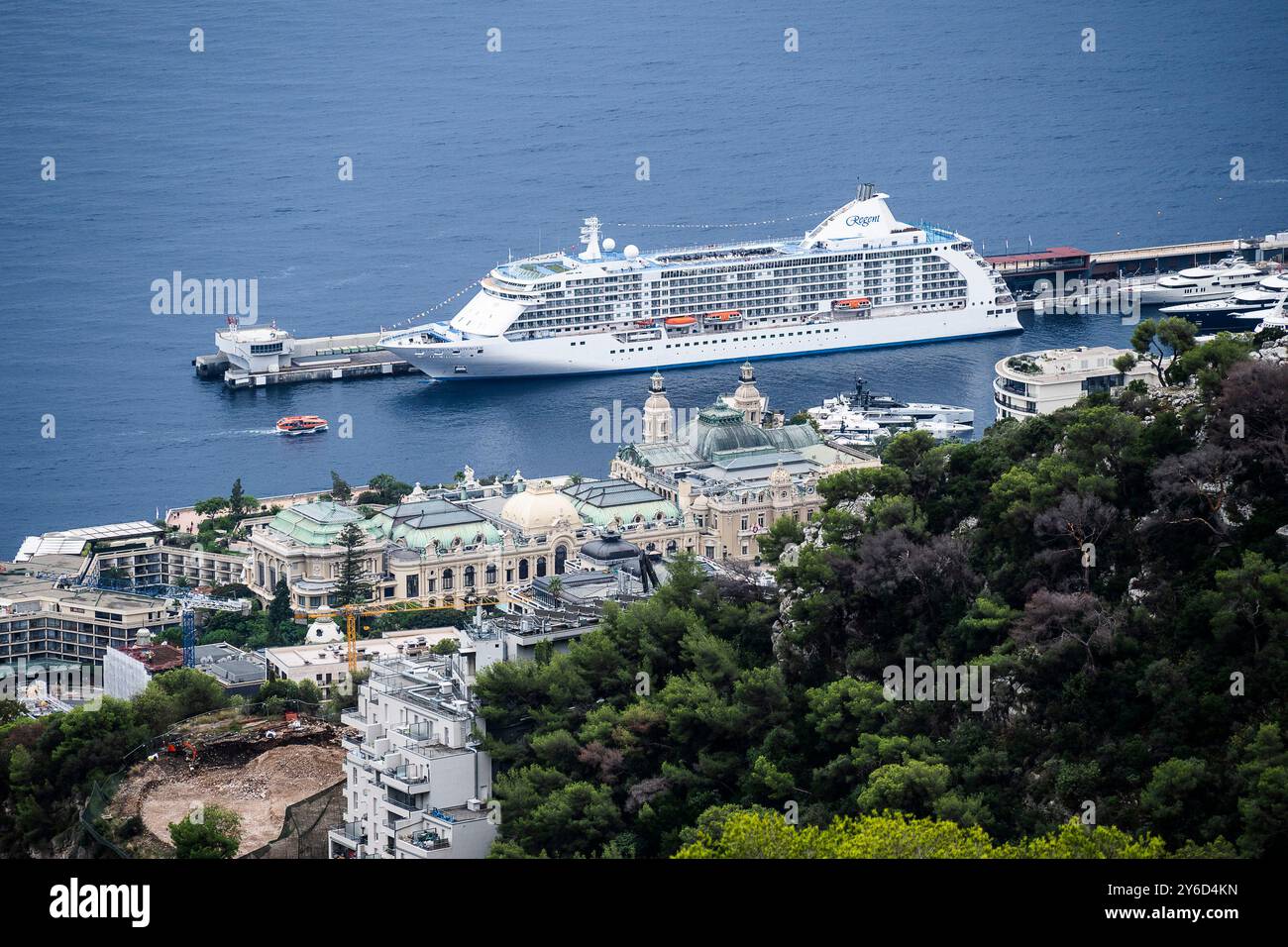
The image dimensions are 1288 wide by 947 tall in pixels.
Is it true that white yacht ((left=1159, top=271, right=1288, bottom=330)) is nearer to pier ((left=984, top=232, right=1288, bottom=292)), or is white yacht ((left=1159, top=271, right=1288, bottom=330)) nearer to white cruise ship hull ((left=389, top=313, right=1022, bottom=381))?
white cruise ship hull ((left=389, top=313, right=1022, bottom=381))

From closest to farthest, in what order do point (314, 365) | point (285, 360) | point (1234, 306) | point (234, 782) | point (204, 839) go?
point (204, 839) < point (234, 782) < point (285, 360) < point (314, 365) < point (1234, 306)

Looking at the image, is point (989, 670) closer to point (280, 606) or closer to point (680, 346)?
point (280, 606)

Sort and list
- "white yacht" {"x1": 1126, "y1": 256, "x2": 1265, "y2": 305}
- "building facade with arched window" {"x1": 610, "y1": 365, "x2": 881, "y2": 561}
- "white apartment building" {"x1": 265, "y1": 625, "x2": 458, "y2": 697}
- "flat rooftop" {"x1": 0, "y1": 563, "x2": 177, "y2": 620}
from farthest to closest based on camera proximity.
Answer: "white yacht" {"x1": 1126, "y1": 256, "x2": 1265, "y2": 305}
"building facade with arched window" {"x1": 610, "y1": 365, "x2": 881, "y2": 561}
"flat rooftop" {"x1": 0, "y1": 563, "x2": 177, "y2": 620}
"white apartment building" {"x1": 265, "y1": 625, "x2": 458, "y2": 697}

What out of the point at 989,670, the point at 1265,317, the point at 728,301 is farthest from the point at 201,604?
the point at 728,301

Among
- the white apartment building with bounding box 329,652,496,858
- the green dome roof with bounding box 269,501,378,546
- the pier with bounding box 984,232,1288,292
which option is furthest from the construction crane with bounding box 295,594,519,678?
the pier with bounding box 984,232,1288,292
